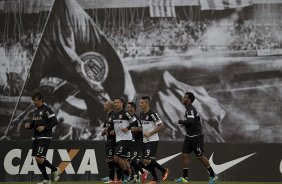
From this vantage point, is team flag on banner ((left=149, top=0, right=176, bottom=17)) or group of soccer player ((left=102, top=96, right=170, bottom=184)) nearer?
group of soccer player ((left=102, top=96, right=170, bottom=184))

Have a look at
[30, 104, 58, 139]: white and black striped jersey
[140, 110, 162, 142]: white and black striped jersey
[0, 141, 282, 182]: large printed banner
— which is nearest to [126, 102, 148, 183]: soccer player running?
[140, 110, 162, 142]: white and black striped jersey

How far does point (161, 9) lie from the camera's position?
27.0 meters

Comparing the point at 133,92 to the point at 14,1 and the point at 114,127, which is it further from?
the point at 114,127

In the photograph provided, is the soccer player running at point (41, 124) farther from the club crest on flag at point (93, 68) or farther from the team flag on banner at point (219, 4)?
the team flag on banner at point (219, 4)

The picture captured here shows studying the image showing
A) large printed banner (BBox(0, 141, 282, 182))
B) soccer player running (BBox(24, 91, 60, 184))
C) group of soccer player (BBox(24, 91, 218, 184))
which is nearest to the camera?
group of soccer player (BBox(24, 91, 218, 184))

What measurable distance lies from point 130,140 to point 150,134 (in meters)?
0.93

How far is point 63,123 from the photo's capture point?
26547 millimetres

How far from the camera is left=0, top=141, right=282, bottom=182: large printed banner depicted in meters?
23.8

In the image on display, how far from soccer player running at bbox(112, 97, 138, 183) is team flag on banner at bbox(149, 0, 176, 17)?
922cm

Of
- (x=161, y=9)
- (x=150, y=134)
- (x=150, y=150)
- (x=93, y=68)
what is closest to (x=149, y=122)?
(x=150, y=134)

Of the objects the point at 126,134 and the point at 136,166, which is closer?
the point at 126,134

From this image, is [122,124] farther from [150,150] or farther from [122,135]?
[150,150]

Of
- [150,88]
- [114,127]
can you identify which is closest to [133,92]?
[150,88]

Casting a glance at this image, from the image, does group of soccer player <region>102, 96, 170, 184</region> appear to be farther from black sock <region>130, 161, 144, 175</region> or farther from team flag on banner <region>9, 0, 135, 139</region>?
team flag on banner <region>9, 0, 135, 139</region>
